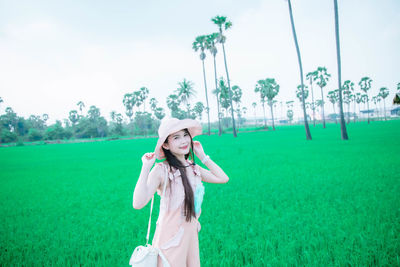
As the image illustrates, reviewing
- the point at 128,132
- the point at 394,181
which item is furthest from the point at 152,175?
the point at 128,132

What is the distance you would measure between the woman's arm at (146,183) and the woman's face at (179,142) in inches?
8.4

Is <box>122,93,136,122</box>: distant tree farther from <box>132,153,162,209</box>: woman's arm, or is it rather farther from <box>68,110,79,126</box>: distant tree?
<box>132,153,162,209</box>: woman's arm

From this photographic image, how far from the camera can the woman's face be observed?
6.09ft

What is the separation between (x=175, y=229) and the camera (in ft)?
5.78

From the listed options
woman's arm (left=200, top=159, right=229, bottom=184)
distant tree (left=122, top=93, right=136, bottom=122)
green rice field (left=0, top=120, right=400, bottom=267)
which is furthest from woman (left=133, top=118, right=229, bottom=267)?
distant tree (left=122, top=93, right=136, bottom=122)

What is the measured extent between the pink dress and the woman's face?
152mm

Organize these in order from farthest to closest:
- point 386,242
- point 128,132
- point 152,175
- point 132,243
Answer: point 128,132, point 132,243, point 386,242, point 152,175

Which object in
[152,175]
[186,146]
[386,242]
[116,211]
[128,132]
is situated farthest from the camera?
[128,132]

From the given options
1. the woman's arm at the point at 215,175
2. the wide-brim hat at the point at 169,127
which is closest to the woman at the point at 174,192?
the wide-brim hat at the point at 169,127

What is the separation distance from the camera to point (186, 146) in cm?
190

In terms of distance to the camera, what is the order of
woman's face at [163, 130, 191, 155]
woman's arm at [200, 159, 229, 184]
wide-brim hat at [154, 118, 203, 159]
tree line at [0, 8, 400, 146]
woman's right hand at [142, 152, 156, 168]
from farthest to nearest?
tree line at [0, 8, 400, 146] < woman's arm at [200, 159, 229, 184] < woman's face at [163, 130, 191, 155] < wide-brim hat at [154, 118, 203, 159] < woman's right hand at [142, 152, 156, 168]

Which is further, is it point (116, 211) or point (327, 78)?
point (327, 78)

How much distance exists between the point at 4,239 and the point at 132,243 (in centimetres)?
272

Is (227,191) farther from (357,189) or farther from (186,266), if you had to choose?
(186,266)
